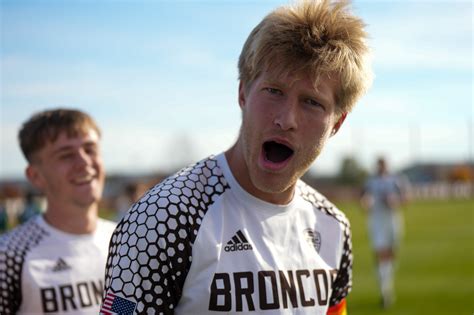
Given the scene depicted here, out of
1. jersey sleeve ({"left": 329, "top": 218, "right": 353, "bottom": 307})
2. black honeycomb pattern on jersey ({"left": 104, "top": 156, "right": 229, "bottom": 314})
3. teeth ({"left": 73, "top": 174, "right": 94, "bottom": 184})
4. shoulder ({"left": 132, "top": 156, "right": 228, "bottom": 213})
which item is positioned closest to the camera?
black honeycomb pattern on jersey ({"left": 104, "top": 156, "right": 229, "bottom": 314})

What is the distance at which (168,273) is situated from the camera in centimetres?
217

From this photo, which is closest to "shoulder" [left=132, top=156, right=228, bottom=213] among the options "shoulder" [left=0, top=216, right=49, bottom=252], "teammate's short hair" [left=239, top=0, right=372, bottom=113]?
"teammate's short hair" [left=239, top=0, right=372, bottom=113]

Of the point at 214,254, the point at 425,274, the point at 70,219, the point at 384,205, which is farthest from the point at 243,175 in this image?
the point at 425,274

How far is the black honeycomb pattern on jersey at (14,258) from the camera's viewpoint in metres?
3.46

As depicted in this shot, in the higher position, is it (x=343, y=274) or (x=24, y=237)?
(x=24, y=237)

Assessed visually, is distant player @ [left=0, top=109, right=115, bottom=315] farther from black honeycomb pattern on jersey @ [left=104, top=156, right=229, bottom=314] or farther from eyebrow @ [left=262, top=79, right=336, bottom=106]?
eyebrow @ [left=262, top=79, right=336, bottom=106]

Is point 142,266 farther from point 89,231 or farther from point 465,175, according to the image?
point 465,175

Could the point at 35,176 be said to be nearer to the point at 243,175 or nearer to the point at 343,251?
the point at 243,175

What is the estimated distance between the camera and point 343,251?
2844mm

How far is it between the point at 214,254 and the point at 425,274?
13497 mm

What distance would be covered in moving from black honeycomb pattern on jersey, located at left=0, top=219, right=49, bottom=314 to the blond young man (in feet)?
4.85

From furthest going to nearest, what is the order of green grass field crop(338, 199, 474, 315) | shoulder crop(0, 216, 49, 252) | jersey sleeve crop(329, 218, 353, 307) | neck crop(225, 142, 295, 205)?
green grass field crop(338, 199, 474, 315) → shoulder crop(0, 216, 49, 252) → jersey sleeve crop(329, 218, 353, 307) → neck crop(225, 142, 295, 205)

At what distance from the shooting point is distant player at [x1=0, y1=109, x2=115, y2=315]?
364 centimetres

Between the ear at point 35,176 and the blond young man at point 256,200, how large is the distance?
2.02 metres
